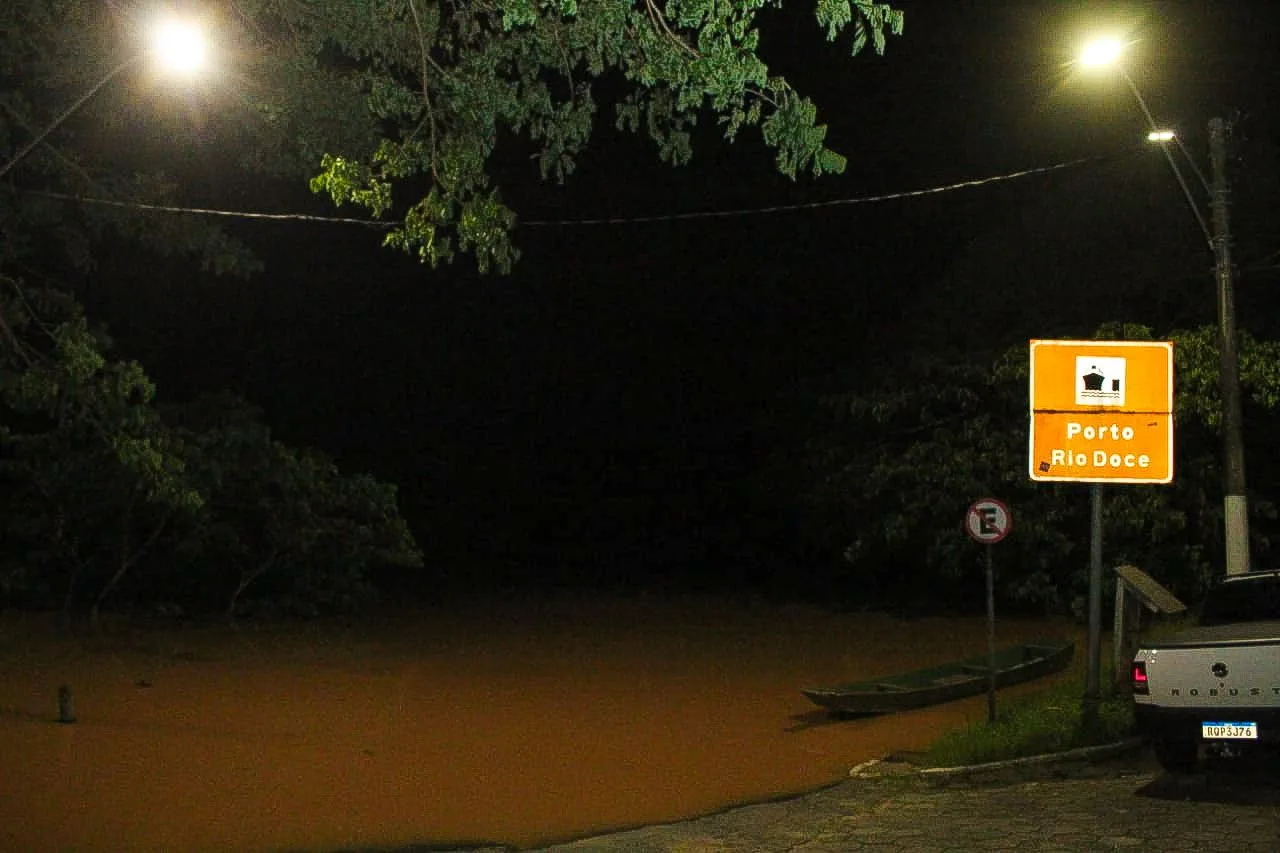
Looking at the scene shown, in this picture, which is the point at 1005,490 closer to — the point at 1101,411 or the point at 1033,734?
the point at 1101,411

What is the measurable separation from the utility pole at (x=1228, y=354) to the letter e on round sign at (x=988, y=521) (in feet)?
9.40

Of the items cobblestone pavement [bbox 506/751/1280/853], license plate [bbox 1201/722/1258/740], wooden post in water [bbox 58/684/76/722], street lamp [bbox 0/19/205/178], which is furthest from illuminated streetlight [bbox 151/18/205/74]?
license plate [bbox 1201/722/1258/740]

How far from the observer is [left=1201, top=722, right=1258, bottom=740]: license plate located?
32.1 feet

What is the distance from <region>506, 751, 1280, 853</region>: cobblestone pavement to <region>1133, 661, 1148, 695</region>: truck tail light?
778 millimetres

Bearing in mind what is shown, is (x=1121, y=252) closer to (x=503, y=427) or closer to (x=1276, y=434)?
(x=1276, y=434)

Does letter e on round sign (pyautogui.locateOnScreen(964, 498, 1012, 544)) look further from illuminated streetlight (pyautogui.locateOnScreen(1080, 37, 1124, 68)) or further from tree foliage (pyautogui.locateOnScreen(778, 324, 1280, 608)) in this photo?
tree foliage (pyautogui.locateOnScreen(778, 324, 1280, 608))

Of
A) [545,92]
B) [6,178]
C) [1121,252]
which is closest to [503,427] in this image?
[1121,252]

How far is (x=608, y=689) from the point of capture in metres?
19.0

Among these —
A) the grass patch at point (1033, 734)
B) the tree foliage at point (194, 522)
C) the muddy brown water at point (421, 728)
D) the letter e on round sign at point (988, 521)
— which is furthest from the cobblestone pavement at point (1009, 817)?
the tree foliage at point (194, 522)

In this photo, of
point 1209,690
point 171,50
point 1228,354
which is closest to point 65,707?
point 171,50

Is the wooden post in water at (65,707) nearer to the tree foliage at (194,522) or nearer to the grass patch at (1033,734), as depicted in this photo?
the tree foliage at (194,522)

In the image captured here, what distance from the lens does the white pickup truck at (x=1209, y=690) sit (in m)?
9.75

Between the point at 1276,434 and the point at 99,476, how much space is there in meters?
20.3

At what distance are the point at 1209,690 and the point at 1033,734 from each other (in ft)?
8.31
